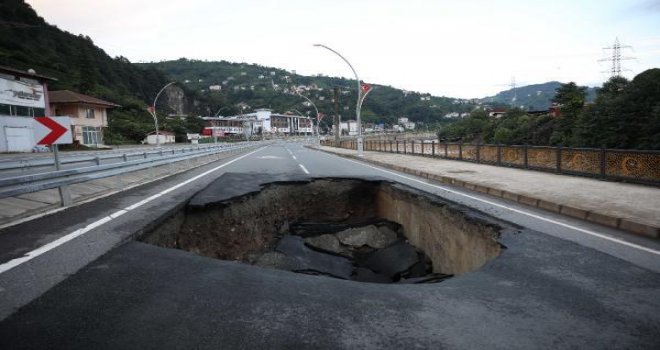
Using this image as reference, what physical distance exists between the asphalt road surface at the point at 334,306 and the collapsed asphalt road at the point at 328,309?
11mm

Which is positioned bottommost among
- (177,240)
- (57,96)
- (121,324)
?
(177,240)

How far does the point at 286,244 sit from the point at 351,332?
606 centimetres

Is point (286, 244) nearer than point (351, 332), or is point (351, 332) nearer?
point (351, 332)

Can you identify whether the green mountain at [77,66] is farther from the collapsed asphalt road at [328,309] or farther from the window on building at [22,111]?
the collapsed asphalt road at [328,309]

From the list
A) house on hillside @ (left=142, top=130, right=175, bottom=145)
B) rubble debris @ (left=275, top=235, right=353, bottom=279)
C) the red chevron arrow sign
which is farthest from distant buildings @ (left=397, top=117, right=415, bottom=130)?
the red chevron arrow sign

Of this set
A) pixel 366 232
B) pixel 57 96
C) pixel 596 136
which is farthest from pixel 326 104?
pixel 366 232

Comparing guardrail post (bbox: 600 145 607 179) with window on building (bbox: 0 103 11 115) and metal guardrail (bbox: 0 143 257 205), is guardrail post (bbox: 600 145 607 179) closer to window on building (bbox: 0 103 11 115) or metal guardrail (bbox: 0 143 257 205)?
metal guardrail (bbox: 0 143 257 205)

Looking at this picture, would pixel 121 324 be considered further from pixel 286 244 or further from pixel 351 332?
pixel 286 244

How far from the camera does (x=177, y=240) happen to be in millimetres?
6660

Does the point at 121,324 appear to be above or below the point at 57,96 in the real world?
below

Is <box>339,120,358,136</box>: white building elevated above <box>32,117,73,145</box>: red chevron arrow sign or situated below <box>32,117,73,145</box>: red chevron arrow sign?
above

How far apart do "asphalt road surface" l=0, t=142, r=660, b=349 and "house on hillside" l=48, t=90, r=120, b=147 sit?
5237cm

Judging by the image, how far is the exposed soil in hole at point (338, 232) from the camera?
682cm

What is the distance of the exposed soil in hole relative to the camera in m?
6.82
